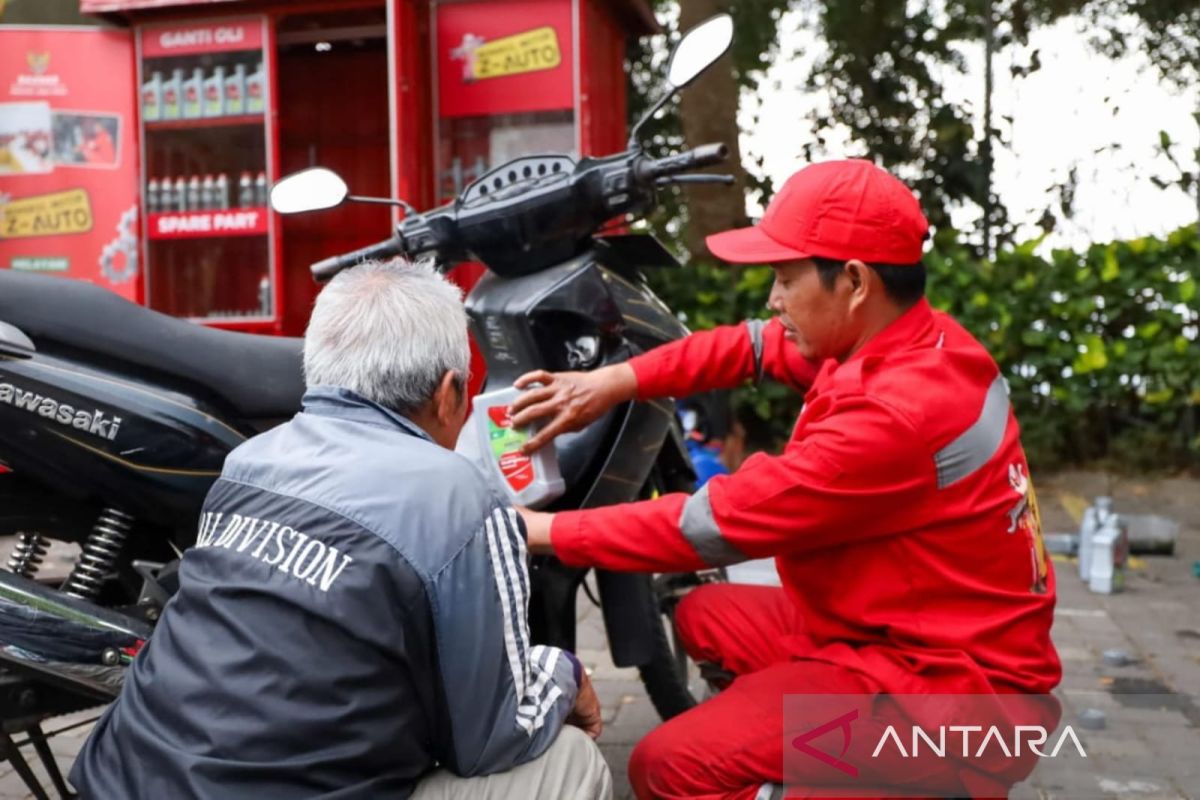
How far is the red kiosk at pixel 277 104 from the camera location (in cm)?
624

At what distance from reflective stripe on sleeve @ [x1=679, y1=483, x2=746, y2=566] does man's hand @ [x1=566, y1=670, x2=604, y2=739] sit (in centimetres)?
27

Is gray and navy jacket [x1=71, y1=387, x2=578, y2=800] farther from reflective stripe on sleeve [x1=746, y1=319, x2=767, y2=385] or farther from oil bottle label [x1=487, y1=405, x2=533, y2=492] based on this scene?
reflective stripe on sleeve [x1=746, y1=319, x2=767, y2=385]

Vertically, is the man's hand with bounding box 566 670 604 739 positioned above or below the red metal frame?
below

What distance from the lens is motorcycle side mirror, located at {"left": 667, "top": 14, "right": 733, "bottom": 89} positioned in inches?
95.7

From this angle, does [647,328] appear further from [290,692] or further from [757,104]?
[757,104]

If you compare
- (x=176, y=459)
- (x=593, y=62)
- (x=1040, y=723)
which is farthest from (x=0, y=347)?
(x=593, y=62)

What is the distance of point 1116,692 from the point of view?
3627mm

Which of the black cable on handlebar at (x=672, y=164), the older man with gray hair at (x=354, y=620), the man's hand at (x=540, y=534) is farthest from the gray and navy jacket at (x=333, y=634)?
the black cable on handlebar at (x=672, y=164)

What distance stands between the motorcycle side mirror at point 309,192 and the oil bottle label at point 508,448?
639mm

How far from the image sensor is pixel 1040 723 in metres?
1.93

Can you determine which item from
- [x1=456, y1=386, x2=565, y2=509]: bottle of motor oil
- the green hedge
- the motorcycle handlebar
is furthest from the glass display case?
[x1=456, y1=386, x2=565, y2=509]: bottle of motor oil

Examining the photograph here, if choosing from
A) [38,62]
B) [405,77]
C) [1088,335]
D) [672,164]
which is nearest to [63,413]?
[672,164]

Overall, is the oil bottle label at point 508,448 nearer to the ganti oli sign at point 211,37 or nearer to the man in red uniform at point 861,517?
the man in red uniform at point 861,517

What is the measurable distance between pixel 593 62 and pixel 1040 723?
16.5 ft
